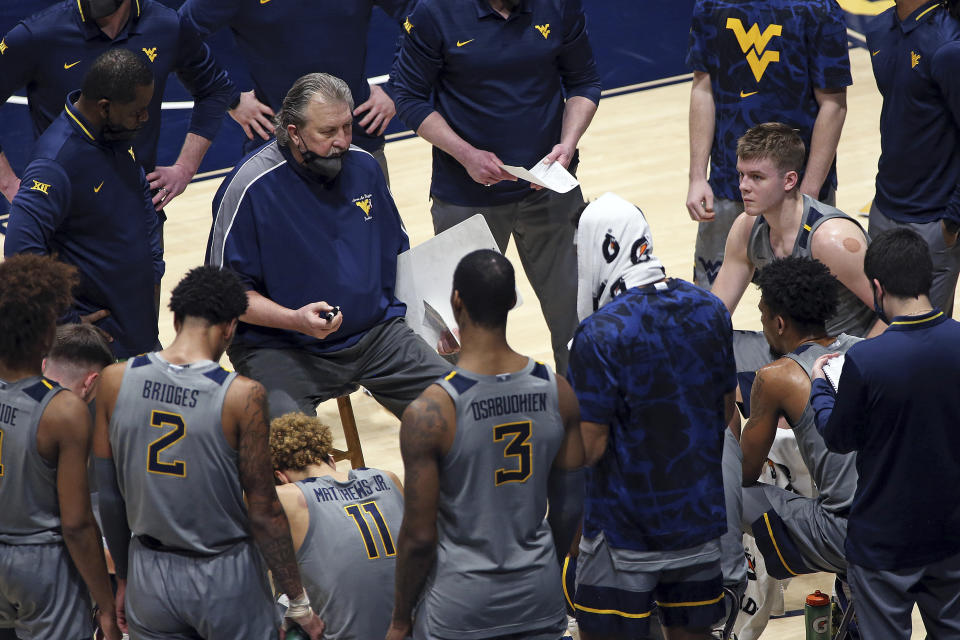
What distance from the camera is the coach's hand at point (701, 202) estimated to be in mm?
5664

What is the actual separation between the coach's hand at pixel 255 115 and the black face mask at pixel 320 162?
53.7 inches

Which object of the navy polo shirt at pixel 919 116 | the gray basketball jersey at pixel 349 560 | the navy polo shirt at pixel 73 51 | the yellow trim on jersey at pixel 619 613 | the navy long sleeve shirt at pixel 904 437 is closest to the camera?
the navy long sleeve shirt at pixel 904 437

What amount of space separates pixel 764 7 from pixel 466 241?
1712mm

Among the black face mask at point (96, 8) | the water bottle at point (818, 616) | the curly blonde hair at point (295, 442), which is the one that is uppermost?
the black face mask at point (96, 8)

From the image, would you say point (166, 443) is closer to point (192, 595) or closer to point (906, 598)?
point (192, 595)

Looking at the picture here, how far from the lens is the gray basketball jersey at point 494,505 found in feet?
10.8

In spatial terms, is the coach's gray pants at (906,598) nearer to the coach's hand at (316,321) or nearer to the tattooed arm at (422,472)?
the tattooed arm at (422,472)

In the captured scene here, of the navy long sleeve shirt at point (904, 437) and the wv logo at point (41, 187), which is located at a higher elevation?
the wv logo at point (41, 187)

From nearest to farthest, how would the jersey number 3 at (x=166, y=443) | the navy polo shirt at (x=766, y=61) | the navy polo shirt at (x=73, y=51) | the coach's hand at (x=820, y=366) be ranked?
the jersey number 3 at (x=166, y=443)
the coach's hand at (x=820, y=366)
the navy polo shirt at (x=73, y=51)
the navy polo shirt at (x=766, y=61)

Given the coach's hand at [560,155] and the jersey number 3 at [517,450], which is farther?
the coach's hand at [560,155]

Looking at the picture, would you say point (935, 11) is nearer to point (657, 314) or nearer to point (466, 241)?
point (466, 241)

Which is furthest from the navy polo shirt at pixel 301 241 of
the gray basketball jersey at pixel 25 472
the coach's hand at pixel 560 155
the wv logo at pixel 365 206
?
the gray basketball jersey at pixel 25 472

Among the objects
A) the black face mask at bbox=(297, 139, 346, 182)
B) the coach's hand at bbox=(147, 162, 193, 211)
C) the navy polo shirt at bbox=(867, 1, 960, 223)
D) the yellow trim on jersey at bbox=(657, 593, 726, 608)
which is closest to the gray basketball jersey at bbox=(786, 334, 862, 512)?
the yellow trim on jersey at bbox=(657, 593, 726, 608)

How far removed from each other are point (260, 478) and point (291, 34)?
309 cm
